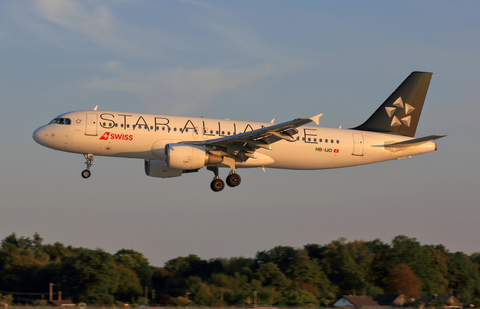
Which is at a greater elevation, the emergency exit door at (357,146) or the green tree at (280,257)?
the emergency exit door at (357,146)

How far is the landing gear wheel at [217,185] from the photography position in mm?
35656

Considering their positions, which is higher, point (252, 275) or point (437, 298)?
point (252, 275)

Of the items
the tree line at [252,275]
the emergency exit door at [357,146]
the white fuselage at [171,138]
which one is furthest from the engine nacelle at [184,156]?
the tree line at [252,275]

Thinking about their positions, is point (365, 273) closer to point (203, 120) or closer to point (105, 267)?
point (105, 267)

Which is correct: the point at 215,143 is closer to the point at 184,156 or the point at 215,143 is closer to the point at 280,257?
the point at 184,156

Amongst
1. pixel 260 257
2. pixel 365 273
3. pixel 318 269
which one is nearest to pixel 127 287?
pixel 260 257

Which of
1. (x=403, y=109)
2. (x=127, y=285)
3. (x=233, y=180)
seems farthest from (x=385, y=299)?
(x=233, y=180)

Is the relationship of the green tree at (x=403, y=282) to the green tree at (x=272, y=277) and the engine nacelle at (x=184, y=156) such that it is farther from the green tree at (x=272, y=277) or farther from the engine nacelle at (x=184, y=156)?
the engine nacelle at (x=184, y=156)

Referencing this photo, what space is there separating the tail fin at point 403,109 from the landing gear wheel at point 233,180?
34.1 feet

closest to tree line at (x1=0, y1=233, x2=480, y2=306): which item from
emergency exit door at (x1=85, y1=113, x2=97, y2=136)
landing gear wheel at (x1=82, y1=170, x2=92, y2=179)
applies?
landing gear wheel at (x1=82, y1=170, x2=92, y2=179)

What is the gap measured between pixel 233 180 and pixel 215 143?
3.89 meters

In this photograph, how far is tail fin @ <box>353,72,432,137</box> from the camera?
40094mm

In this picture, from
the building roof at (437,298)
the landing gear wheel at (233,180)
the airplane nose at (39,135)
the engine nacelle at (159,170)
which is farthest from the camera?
the building roof at (437,298)

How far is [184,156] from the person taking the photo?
3183 centimetres
